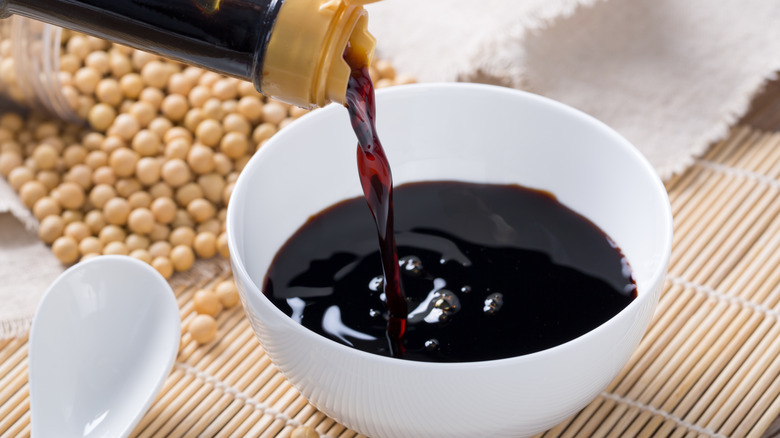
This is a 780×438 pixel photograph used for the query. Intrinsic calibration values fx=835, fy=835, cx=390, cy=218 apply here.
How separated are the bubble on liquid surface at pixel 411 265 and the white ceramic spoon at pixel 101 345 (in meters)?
0.22

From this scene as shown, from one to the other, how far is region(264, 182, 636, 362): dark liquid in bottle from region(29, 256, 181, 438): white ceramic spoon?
136 millimetres

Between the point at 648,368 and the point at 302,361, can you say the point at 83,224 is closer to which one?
the point at 302,361

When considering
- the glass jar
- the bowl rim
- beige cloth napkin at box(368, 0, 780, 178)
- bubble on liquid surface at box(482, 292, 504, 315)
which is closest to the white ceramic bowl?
the bowl rim

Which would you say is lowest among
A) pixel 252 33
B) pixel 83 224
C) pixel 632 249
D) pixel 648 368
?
pixel 83 224

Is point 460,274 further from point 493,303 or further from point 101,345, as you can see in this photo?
point 101,345

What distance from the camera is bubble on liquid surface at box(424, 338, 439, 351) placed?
2.23ft

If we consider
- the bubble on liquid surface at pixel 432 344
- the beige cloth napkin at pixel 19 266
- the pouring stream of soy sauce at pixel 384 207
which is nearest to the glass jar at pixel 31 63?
the beige cloth napkin at pixel 19 266

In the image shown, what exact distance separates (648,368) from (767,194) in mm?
341

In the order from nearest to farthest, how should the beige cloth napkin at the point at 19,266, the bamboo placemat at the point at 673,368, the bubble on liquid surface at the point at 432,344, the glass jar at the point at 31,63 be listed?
the bubble on liquid surface at the point at 432,344 → the bamboo placemat at the point at 673,368 → the beige cloth napkin at the point at 19,266 → the glass jar at the point at 31,63

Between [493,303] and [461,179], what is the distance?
0.21 meters

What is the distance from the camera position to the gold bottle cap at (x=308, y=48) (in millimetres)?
540

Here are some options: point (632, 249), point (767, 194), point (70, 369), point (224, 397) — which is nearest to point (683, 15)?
point (767, 194)

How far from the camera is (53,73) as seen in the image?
114cm

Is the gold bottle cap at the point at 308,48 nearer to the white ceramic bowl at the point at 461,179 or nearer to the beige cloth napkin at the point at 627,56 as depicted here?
the white ceramic bowl at the point at 461,179
